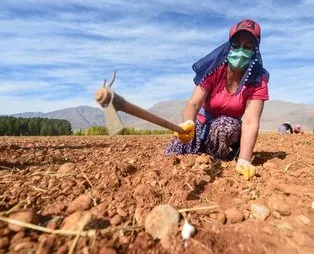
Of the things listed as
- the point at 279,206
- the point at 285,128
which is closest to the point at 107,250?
the point at 279,206

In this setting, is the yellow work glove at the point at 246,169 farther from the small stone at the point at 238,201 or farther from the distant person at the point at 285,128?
the distant person at the point at 285,128

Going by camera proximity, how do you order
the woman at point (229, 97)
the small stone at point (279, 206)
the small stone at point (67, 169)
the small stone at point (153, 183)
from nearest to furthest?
the small stone at point (279, 206)
the small stone at point (153, 183)
the small stone at point (67, 169)
the woman at point (229, 97)

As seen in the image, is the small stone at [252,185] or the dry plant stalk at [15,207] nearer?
the dry plant stalk at [15,207]

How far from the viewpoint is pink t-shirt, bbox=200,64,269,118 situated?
3150 mm

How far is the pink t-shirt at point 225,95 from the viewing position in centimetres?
315

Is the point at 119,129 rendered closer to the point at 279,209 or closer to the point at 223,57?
the point at 279,209

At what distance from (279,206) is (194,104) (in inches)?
49.3

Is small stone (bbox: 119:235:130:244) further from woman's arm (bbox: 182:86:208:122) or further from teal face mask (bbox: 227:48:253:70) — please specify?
teal face mask (bbox: 227:48:253:70)

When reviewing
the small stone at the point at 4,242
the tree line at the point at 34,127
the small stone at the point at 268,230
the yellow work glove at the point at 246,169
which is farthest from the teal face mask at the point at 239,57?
the tree line at the point at 34,127

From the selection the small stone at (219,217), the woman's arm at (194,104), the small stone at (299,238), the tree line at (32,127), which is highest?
the woman's arm at (194,104)

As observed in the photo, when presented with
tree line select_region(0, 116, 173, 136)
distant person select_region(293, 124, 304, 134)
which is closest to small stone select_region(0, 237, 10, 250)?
distant person select_region(293, 124, 304, 134)

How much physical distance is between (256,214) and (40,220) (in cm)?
103

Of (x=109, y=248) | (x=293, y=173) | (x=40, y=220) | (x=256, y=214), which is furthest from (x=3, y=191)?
(x=293, y=173)

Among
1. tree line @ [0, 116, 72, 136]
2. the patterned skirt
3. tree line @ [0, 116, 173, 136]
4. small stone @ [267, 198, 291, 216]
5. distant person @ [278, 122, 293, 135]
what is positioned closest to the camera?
small stone @ [267, 198, 291, 216]
